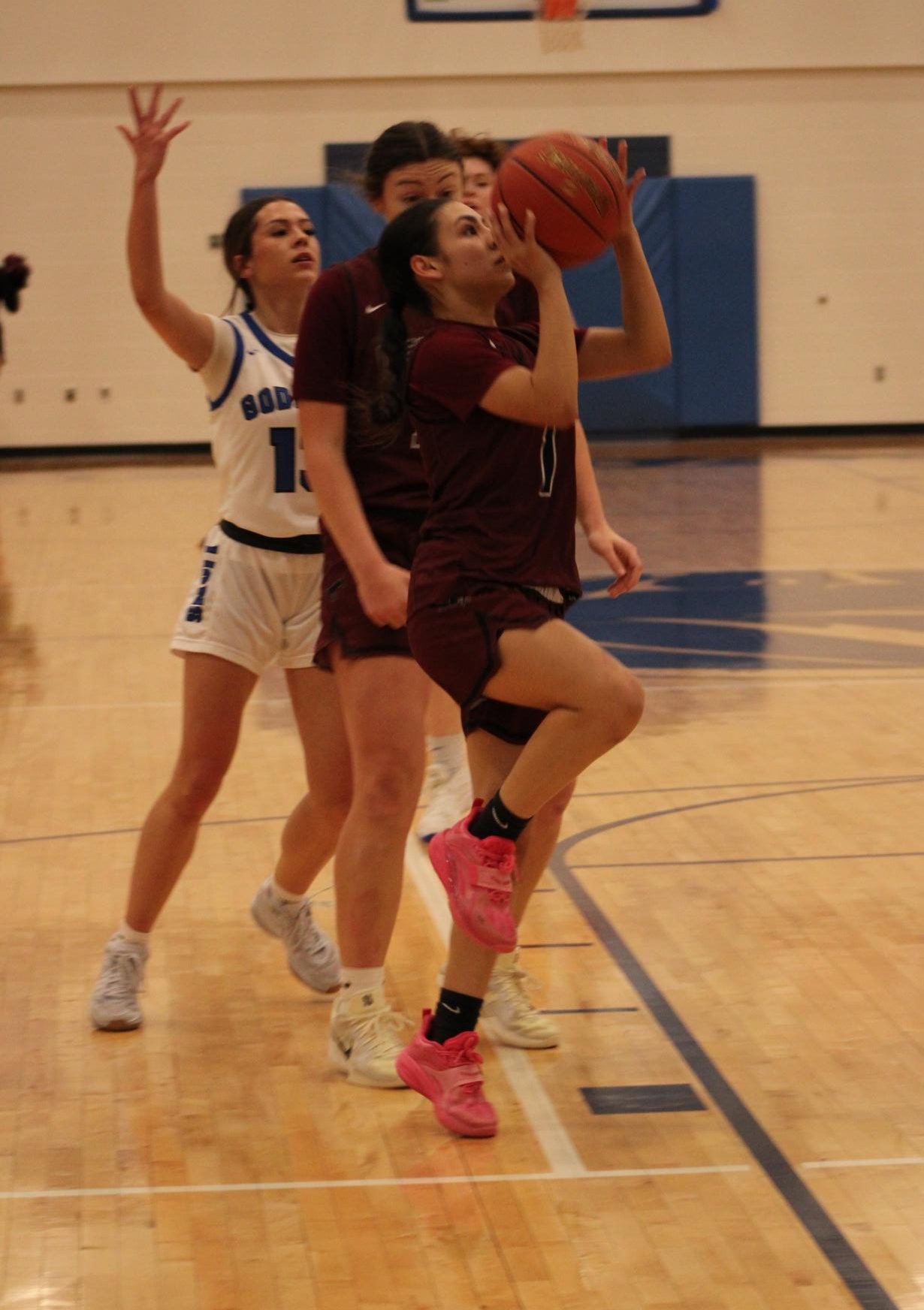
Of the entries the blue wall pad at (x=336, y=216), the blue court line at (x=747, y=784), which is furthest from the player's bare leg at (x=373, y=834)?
the blue wall pad at (x=336, y=216)

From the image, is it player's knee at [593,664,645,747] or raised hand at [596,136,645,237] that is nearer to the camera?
player's knee at [593,664,645,747]

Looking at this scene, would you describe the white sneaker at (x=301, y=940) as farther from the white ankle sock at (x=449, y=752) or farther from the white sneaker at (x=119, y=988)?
the white ankle sock at (x=449, y=752)

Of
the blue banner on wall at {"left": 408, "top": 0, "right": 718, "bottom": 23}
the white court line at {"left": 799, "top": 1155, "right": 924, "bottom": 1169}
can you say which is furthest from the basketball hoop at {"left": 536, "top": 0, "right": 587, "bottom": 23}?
the white court line at {"left": 799, "top": 1155, "right": 924, "bottom": 1169}

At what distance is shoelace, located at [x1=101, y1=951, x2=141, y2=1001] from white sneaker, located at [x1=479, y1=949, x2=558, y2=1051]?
69cm

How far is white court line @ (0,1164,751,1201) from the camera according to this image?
2.70 meters

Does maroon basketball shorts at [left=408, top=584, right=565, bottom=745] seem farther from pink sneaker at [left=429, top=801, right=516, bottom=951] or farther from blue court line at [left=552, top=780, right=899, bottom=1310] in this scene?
blue court line at [left=552, top=780, right=899, bottom=1310]

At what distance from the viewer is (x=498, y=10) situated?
A: 52.2 feet

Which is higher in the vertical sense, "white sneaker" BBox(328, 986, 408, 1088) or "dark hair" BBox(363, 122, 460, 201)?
"dark hair" BBox(363, 122, 460, 201)

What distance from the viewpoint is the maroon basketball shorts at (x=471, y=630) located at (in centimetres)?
276

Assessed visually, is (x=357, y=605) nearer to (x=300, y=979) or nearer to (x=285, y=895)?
(x=285, y=895)

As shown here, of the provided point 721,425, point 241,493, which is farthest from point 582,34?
point 241,493

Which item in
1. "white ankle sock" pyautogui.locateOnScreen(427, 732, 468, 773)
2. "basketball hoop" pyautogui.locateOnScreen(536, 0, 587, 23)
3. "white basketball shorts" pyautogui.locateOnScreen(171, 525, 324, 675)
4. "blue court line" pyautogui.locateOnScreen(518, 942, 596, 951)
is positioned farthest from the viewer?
"basketball hoop" pyautogui.locateOnScreen(536, 0, 587, 23)

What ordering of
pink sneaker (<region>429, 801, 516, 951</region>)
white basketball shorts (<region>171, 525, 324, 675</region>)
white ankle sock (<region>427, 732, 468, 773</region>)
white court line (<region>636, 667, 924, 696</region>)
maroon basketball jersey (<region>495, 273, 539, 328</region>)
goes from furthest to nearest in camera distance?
1. white court line (<region>636, 667, 924, 696</region>)
2. white ankle sock (<region>427, 732, 468, 773</region>)
3. white basketball shorts (<region>171, 525, 324, 675</region>)
4. maroon basketball jersey (<region>495, 273, 539, 328</region>)
5. pink sneaker (<region>429, 801, 516, 951</region>)

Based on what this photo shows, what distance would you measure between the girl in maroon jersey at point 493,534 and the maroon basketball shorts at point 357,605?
257 mm
